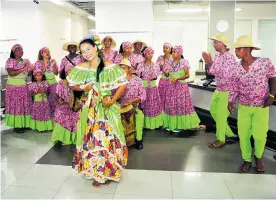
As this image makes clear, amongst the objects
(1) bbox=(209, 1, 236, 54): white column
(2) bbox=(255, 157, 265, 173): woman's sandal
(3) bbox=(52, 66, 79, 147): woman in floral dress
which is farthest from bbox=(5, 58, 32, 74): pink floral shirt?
(1) bbox=(209, 1, 236, 54): white column

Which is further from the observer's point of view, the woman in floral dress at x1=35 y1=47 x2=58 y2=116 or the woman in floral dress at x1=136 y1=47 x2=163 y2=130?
the woman in floral dress at x1=35 y1=47 x2=58 y2=116

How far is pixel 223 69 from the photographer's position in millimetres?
3920

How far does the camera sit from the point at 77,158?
9.83 ft

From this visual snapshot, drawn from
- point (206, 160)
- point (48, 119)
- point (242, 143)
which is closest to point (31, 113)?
point (48, 119)

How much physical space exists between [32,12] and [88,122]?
5508 mm

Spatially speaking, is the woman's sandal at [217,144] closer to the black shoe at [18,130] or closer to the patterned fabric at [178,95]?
the patterned fabric at [178,95]

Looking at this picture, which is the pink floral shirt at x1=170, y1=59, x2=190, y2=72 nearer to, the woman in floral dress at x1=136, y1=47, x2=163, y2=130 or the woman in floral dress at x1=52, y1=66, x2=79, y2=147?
the woman in floral dress at x1=136, y1=47, x2=163, y2=130

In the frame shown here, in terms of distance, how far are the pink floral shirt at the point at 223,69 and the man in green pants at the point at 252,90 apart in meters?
0.63

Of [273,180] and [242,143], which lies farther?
[242,143]

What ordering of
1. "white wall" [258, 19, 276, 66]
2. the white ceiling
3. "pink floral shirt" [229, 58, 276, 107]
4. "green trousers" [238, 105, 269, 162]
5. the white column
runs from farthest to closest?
"white wall" [258, 19, 276, 66] < the white ceiling < the white column < "green trousers" [238, 105, 269, 162] < "pink floral shirt" [229, 58, 276, 107]

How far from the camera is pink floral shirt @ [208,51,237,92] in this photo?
387cm

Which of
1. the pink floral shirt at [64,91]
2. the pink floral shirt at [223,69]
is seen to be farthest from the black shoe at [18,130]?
the pink floral shirt at [223,69]

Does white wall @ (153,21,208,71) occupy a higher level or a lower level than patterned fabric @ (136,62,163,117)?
higher

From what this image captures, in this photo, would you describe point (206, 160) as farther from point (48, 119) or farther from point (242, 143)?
point (48, 119)
